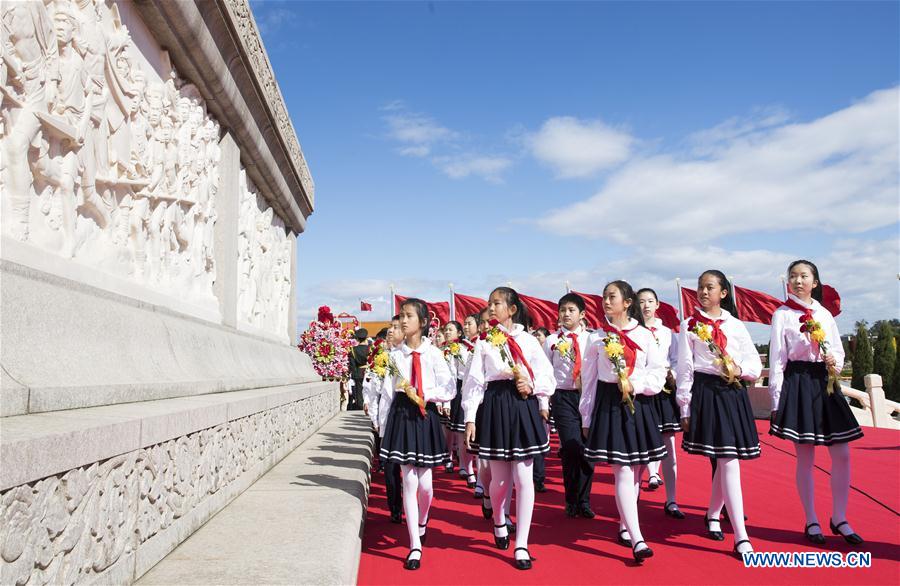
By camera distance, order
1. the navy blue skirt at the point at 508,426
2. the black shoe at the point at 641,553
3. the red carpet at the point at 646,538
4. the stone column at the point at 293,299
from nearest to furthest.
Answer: the red carpet at the point at 646,538
the black shoe at the point at 641,553
the navy blue skirt at the point at 508,426
the stone column at the point at 293,299

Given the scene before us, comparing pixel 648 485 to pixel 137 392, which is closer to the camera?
pixel 137 392

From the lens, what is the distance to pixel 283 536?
3.41m

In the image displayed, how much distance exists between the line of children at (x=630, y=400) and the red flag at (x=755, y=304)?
1058 cm

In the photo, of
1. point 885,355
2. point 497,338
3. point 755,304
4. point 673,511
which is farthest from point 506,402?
point 885,355

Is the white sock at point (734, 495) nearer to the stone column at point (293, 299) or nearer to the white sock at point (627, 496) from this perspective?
the white sock at point (627, 496)

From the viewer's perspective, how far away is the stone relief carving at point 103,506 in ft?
5.77

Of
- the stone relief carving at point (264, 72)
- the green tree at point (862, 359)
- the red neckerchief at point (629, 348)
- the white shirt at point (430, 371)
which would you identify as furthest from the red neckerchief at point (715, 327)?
the green tree at point (862, 359)

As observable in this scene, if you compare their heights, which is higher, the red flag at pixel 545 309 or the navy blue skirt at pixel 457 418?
the red flag at pixel 545 309

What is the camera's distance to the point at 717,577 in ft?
12.8

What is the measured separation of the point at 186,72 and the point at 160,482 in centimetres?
407

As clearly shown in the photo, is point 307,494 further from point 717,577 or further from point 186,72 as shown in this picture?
point 186,72

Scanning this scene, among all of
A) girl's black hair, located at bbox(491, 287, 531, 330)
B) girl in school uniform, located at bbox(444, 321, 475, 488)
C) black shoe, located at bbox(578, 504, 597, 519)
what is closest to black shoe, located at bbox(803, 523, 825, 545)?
black shoe, located at bbox(578, 504, 597, 519)

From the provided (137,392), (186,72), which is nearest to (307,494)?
(137,392)

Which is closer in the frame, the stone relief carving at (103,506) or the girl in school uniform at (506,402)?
the stone relief carving at (103,506)
